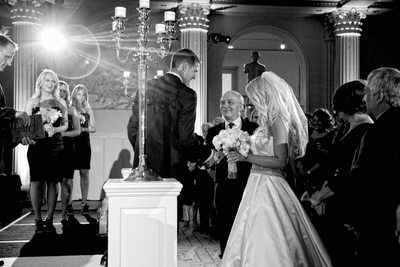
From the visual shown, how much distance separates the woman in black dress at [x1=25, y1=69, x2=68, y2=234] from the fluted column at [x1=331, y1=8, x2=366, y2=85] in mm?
7436

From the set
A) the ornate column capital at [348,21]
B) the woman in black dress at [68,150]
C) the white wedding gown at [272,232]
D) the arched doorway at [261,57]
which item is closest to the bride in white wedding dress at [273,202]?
the white wedding gown at [272,232]

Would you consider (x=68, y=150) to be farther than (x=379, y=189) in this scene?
Yes

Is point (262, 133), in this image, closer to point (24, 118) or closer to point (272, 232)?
point (272, 232)

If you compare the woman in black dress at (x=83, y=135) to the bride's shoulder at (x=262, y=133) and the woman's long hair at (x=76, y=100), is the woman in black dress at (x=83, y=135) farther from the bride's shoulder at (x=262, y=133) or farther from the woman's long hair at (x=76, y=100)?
the bride's shoulder at (x=262, y=133)

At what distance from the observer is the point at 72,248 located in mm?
5195

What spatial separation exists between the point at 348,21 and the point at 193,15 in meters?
3.84

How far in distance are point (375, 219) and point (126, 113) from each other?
28.3 ft

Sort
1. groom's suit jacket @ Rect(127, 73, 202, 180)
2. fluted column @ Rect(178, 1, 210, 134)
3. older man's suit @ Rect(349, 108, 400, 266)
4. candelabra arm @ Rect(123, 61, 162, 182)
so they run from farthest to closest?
fluted column @ Rect(178, 1, 210, 134) → groom's suit jacket @ Rect(127, 73, 202, 180) → candelabra arm @ Rect(123, 61, 162, 182) → older man's suit @ Rect(349, 108, 400, 266)

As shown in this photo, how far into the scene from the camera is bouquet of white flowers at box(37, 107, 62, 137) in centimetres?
526

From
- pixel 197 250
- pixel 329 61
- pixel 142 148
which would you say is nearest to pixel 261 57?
pixel 329 61

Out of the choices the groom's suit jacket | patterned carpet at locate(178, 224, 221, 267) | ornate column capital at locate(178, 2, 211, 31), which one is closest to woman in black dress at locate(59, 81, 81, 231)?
patterned carpet at locate(178, 224, 221, 267)

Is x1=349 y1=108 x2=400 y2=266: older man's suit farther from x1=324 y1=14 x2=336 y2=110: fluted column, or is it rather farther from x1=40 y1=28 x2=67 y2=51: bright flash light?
x1=324 y1=14 x2=336 y2=110: fluted column

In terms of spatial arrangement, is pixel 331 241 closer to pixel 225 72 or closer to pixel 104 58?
pixel 104 58

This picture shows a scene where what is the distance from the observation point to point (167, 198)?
2.85 meters
